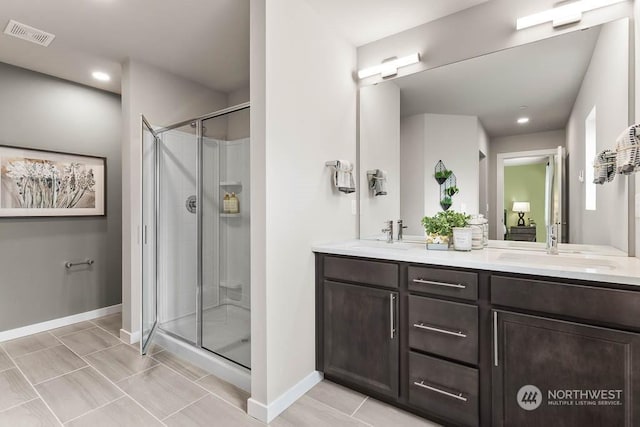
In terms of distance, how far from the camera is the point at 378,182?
2.54m

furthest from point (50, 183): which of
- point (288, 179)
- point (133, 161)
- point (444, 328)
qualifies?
point (444, 328)

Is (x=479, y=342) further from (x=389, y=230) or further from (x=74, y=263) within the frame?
(x=74, y=263)

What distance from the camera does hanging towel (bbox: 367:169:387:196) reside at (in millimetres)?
2520

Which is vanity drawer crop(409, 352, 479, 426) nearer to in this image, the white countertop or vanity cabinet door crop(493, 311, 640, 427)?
vanity cabinet door crop(493, 311, 640, 427)

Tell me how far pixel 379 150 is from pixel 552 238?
1337 mm

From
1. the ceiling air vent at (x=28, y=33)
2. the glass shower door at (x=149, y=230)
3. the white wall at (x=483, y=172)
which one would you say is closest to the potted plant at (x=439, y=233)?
the white wall at (x=483, y=172)

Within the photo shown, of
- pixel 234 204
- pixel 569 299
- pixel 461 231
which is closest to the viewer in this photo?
pixel 569 299

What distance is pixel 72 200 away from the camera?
311 centimetres

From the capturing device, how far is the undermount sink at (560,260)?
151 centimetres

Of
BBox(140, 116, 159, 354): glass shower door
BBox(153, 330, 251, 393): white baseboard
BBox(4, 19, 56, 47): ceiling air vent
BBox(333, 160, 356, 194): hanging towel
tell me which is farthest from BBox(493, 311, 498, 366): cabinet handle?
BBox(4, 19, 56, 47): ceiling air vent

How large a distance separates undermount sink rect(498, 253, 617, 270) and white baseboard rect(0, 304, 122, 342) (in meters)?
3.86

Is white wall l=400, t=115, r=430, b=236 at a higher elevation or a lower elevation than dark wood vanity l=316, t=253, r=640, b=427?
higher

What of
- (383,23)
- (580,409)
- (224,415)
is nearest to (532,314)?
(580,409)

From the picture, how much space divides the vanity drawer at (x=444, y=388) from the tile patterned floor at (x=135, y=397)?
0.49 ft
